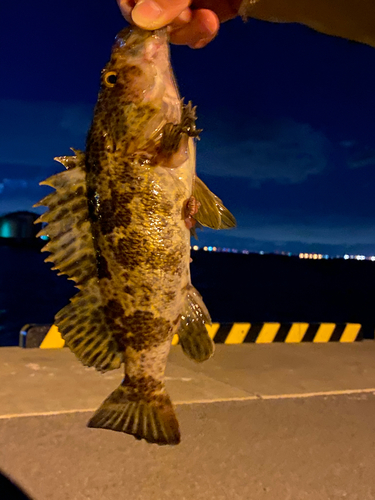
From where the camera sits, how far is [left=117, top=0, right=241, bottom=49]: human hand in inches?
79.0

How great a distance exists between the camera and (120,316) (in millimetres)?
2141

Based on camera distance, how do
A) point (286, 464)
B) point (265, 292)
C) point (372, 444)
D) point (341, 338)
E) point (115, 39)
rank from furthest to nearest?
1. point (265, 292)
2. point (341, 338)
3. point (372, 444)
4. point (286, 464)
5. point (115, 39)

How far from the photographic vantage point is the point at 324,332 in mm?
9039

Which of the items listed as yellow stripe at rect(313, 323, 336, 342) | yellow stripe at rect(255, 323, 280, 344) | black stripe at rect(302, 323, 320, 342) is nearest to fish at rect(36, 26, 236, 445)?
yellow stripe at rect(255, 323, 280, 344)

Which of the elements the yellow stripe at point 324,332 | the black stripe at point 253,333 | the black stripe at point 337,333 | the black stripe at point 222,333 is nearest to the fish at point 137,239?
the black stripe at point 222,333

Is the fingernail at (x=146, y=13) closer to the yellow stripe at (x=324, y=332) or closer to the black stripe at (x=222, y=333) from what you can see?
the black stripe at (x=222, y=333)

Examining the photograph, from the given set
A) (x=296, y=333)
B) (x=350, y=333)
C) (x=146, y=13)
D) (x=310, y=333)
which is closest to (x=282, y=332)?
(x=296, y=333)

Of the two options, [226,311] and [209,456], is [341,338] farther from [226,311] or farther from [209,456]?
[226,311]

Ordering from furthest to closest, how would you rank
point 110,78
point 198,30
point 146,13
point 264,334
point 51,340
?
1. point 264,334
2. point 51,340
3. point 198,30
4. point 110,78
5. point 146,13

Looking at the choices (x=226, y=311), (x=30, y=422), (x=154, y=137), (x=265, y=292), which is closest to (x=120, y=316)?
(x=154, y=137)

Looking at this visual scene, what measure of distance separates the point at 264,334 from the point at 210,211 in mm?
6782

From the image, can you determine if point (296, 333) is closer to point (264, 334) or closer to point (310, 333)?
point (310, 333)

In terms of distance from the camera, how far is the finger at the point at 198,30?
2439 mm

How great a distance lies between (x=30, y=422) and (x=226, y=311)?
112 feet
